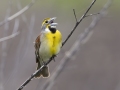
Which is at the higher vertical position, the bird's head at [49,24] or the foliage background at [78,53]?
the bird's head at [49,24]

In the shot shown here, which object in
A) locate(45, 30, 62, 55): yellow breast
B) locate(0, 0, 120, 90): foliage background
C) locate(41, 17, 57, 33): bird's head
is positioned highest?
locate(41, 17, 57, 33): bird's head

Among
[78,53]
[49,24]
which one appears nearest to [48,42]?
[49,24]

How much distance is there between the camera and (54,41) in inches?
281

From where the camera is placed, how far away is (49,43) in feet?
23.6

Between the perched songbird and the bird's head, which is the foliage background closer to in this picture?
the perched songbird

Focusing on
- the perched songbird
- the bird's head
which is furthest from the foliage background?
the bird's head

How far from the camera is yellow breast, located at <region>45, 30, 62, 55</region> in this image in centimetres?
712

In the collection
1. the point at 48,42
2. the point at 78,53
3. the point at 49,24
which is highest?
the point at 49,24

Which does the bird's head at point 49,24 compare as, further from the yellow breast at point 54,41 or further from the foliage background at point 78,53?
the foliage background at point 78,53

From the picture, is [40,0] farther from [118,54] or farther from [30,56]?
[30,56]

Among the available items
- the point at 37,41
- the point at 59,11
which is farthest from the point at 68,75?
the point at 37,41

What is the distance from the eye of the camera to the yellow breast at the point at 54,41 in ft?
23.4

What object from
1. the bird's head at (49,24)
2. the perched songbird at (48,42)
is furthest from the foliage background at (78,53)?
the bird's head at (49,24)

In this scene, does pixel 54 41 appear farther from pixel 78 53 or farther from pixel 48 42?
pixel 78 53
